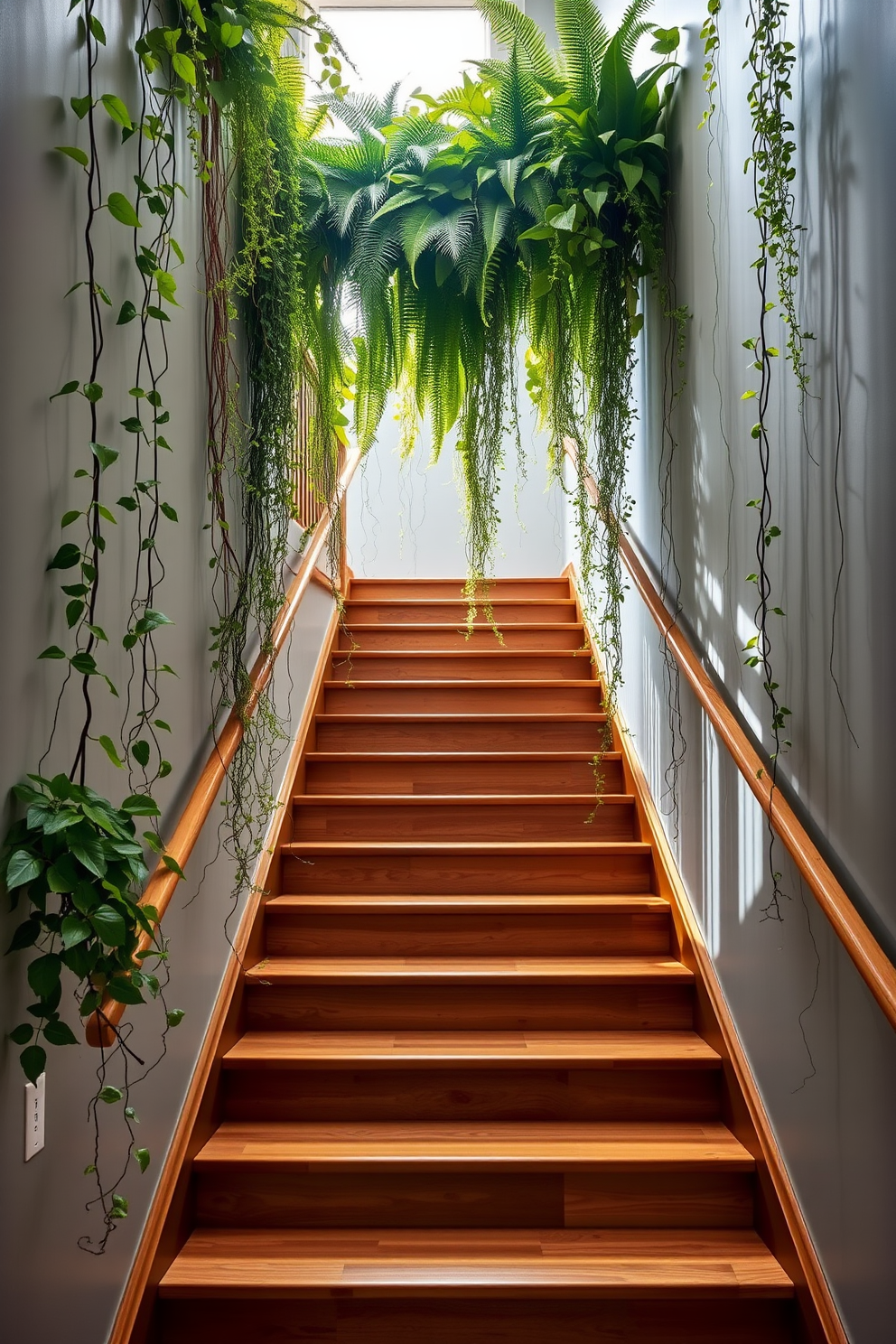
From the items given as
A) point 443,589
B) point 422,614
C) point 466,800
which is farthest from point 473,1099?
point 443,589

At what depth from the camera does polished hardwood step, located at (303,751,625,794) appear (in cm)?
323

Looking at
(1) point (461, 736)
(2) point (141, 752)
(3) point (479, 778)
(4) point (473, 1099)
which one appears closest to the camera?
(2) point (141, 752)

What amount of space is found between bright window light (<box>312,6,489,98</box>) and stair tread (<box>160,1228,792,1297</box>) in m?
Answer: 5.05

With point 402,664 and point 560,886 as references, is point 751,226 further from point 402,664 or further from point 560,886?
point 402,664

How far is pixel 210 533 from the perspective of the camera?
212 centimetres

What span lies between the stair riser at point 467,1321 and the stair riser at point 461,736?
6.00 feet

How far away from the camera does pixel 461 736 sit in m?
3.43

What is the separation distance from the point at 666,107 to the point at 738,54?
0.51 metres

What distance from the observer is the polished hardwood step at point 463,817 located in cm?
304

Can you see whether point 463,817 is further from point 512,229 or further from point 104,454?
point 104,454

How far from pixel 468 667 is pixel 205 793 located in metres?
2.08

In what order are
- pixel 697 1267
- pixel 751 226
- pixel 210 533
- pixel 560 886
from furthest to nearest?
pixel 560 886, pixel 210 533, pixel 751 226, pixel 697 1267

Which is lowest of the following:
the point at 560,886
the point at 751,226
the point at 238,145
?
the point at 560,886

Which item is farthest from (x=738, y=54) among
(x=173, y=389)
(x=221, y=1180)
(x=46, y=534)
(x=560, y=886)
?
(x=221, y=1180)
